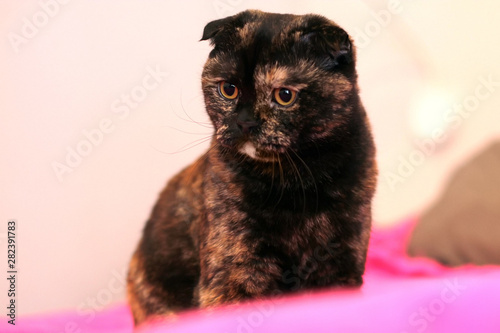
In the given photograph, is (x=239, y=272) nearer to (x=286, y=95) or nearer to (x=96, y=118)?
(x=286, y=95)

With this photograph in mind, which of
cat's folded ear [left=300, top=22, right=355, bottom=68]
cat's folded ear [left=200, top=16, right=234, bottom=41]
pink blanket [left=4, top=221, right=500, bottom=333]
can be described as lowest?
pink blanket [left=4, top=221, right=500, bottom=333]

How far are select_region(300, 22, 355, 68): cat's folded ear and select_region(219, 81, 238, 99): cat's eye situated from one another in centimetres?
19

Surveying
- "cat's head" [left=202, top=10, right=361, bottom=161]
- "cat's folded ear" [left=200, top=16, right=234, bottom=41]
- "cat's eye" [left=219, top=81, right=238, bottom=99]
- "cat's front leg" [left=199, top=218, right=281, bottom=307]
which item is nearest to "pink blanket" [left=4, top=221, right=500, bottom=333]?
"cat's front leg" [left=199, top=218, right=281, bottom=307]

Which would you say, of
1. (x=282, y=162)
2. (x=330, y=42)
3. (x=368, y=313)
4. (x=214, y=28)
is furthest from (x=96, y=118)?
(x=368, y=313)

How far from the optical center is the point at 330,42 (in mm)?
1063

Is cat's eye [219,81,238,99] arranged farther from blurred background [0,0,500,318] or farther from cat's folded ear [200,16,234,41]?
blurred background [0,0,500,318]

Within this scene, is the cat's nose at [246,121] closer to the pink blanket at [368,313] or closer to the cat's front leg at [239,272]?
the cat's front leg at [239,272]

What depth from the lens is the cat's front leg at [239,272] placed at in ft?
3.71

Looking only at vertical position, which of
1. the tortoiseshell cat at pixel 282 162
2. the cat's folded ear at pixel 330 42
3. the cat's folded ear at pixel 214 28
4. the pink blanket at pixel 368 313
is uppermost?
the cat's folded ear at pixel 214 28

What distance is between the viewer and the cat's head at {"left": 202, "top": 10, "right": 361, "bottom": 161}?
1.05 meters

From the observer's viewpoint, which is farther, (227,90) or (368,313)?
(227,90)

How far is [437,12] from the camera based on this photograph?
89.3 inches

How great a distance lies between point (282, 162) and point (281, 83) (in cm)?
20

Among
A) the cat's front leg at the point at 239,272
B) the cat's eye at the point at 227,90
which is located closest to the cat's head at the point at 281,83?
the cat's eye at the point at 227,90
